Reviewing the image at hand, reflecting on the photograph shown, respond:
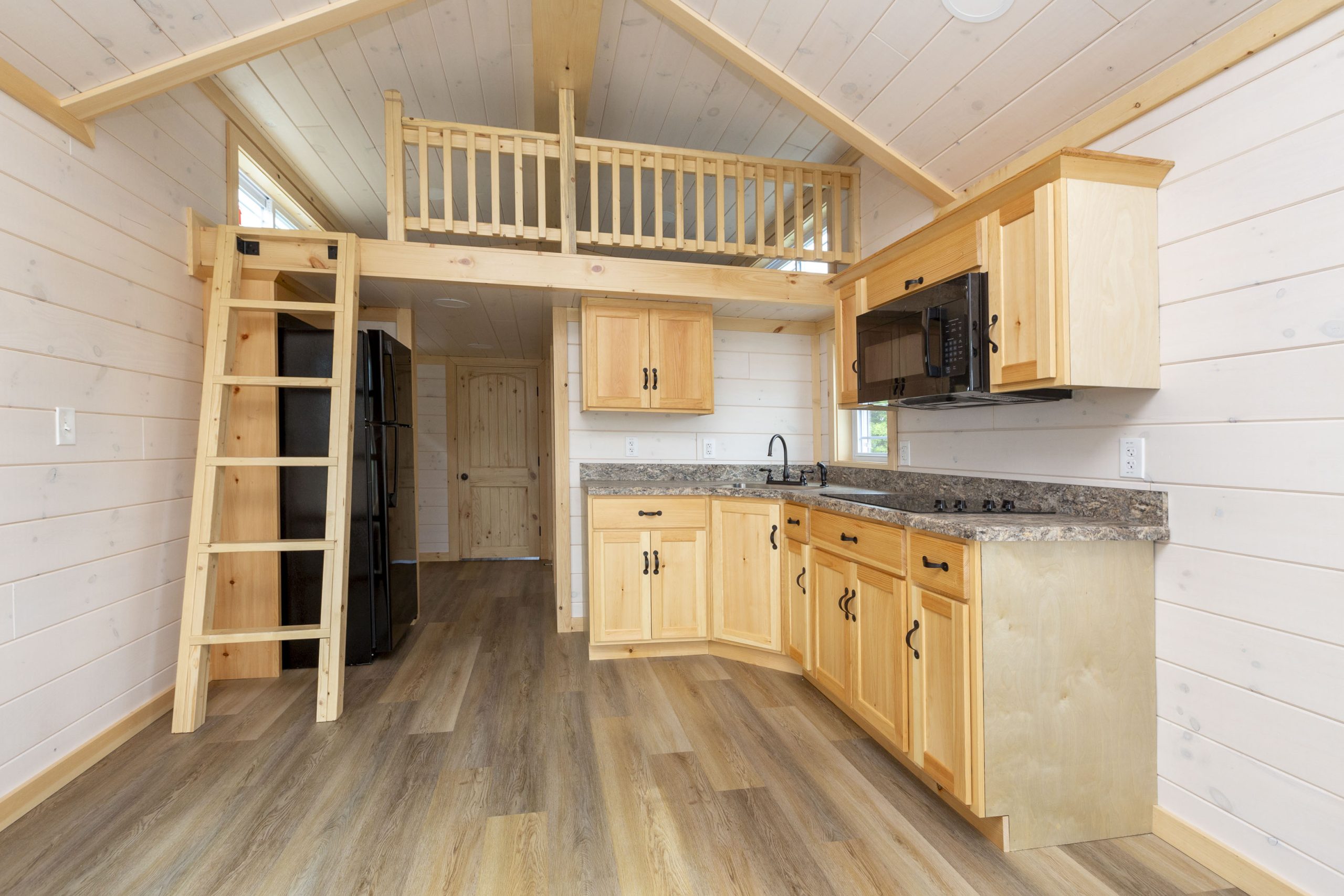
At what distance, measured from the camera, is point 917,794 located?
1933 mm

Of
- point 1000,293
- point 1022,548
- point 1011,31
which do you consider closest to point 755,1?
point 1011,31

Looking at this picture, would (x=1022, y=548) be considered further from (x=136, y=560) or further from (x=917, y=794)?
(x=136, y=560)

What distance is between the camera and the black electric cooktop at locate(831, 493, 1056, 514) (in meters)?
2.10

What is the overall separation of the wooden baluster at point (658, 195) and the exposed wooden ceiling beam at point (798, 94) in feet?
1.99

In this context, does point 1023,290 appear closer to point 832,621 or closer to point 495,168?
point 832,621

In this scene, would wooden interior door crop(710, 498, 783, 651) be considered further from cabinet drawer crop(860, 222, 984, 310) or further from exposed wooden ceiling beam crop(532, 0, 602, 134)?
exposed wooden ceiling beam crop(532, 0, 602, 134)

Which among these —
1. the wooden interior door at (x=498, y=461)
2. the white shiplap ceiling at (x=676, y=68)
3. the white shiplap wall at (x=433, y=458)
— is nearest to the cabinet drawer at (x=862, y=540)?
the white shiplap ceiling at (x=676, y=68)

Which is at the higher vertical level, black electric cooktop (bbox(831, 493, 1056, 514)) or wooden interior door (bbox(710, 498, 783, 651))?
black electric cooktop (bbox(831, 493, 1056, 514))

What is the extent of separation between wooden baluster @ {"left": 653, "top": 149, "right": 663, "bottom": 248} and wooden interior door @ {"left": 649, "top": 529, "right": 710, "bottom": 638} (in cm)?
151

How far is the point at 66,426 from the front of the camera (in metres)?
2.05

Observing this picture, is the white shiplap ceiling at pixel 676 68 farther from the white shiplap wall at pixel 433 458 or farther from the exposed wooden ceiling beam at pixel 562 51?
the white shiplap wall at pixel 433 458

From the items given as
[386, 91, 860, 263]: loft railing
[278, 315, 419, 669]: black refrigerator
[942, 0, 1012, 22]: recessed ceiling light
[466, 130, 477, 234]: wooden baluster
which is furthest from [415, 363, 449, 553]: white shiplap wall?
[942, 0, 1012, 22]: recessed ceiling light

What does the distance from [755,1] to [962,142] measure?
0.95 m

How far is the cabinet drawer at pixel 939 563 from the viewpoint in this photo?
5.64 feet
